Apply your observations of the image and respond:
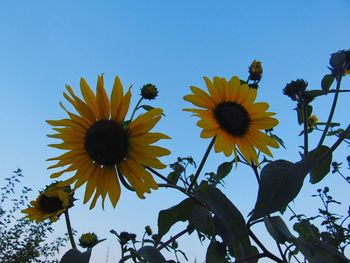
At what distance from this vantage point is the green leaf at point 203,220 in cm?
103

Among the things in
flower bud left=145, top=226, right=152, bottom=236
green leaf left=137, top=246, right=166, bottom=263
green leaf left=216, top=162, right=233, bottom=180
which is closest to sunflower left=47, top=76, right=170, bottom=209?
green leaf left=137, top=246, right=166, bottom=263

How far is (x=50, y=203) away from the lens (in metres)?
1.59

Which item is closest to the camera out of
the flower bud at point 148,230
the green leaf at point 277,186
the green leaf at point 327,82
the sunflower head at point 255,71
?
the green leaf at point 277,186

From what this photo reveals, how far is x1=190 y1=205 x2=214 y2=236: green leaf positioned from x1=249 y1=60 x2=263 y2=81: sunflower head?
80 cm

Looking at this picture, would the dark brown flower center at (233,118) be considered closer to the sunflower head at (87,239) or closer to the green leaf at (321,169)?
the green leaf at (321,169)

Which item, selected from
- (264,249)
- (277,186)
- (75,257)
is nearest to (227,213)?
(277,186)

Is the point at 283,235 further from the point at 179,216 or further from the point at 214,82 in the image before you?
the point at 214,82

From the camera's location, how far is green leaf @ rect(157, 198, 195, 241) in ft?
3.71

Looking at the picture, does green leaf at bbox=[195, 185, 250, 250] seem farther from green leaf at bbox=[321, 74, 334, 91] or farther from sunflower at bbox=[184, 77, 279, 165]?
green leaf at bbox=[321, 74, 334, 91]

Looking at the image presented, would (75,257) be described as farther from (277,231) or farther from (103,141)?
(277,231)

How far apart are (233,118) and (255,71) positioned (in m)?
0.35

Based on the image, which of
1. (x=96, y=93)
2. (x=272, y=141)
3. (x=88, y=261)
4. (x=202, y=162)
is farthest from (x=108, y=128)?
(x=272, y=141)

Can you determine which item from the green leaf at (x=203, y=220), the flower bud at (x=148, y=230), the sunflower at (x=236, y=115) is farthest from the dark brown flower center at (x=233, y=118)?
the flower bud at (x=148, y=230)

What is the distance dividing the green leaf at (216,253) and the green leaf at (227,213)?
0.21m
